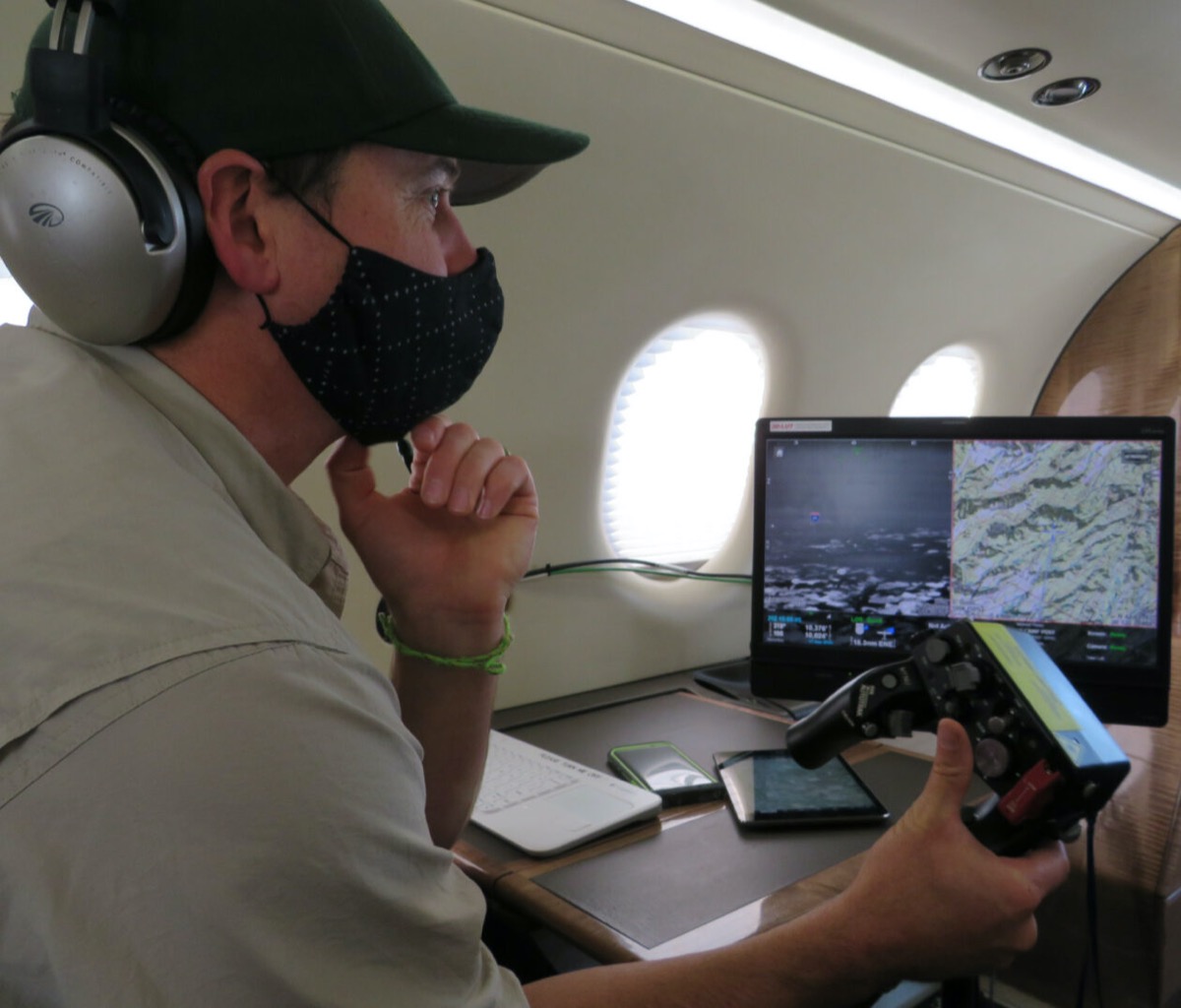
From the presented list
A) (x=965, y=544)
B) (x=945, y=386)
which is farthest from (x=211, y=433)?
(x=945, y=386)

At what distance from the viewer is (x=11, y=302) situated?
1354 millimetres

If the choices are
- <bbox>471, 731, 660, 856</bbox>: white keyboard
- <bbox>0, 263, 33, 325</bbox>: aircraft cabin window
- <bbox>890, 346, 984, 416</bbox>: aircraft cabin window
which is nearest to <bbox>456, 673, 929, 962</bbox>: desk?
<bbox>471, 731, 660, 856</bbox>: white keyboard

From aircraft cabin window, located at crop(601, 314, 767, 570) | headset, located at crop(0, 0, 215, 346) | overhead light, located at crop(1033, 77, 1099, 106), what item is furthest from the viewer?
aircraft cabin window, located at crop(601, 314, 767, 570)

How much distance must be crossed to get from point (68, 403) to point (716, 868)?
893mm

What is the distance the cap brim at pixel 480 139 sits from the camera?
819mm

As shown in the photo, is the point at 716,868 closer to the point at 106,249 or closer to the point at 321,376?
the point at 321,376

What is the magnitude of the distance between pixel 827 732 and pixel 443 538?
1.84ft

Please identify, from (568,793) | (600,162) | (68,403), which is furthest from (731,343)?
(68,403)

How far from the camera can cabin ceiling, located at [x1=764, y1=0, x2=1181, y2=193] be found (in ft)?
5.27

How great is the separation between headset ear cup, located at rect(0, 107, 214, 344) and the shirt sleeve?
35 cm

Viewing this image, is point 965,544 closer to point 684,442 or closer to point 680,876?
point 680,876

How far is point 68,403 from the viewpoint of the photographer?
2.24 ft

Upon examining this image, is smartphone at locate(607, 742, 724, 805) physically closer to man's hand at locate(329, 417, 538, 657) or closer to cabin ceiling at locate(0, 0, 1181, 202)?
man's hand at locate(329, 417, 538, 657)

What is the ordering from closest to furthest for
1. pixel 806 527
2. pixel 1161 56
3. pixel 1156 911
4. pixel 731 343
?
pixel 1156 911
pixel 806 527
pixel 1161 56
pixel 731 343
